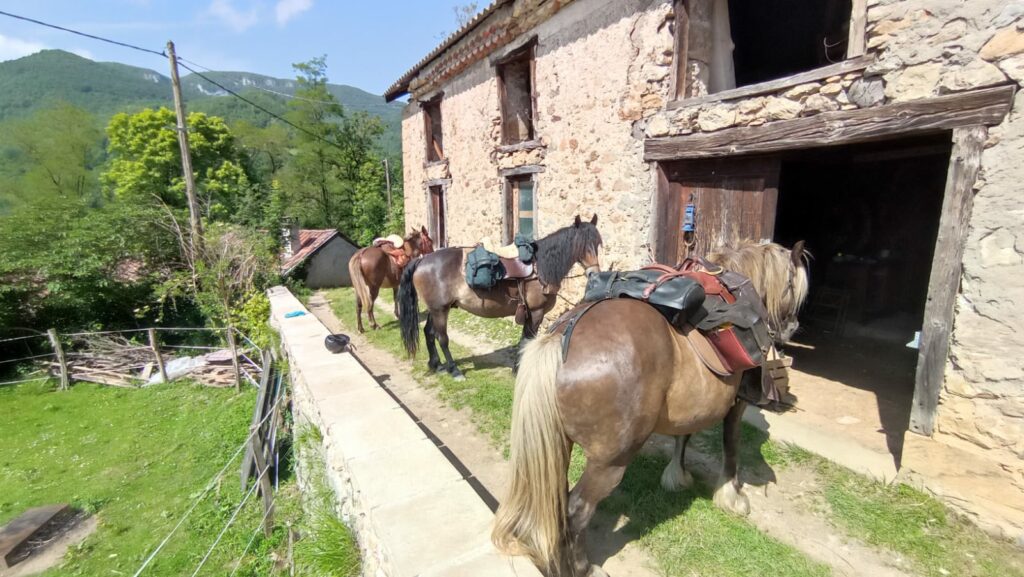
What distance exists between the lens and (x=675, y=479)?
3195 mm

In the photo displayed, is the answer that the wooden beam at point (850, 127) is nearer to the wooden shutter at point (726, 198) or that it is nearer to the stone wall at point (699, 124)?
the stone wall at point (699, 124)

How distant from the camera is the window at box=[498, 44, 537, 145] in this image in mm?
7891

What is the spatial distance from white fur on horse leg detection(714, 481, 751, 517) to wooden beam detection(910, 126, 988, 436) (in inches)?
56.7

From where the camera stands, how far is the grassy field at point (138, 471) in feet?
14.7

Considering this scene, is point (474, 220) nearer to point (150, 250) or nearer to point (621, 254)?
point (621, 254)

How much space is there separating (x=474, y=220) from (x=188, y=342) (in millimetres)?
8697

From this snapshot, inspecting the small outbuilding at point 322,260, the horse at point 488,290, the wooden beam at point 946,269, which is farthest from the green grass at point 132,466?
the small outbuilding at point 322,260

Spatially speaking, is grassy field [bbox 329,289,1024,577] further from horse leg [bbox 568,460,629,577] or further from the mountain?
the mountain

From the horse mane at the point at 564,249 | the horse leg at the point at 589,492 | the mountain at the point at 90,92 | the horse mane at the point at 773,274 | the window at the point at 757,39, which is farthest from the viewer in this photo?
the mountain at the point at 90,92

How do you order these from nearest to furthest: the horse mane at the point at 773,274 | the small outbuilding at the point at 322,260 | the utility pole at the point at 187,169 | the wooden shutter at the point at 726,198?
the horse mane at the point at 773,274 → the wooden shutter at the point at 726,198 → the utility pole at the point at 187,169 → the small outbuilding at the point at 322,260

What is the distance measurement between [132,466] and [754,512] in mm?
8438

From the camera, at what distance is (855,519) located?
286 centimetres

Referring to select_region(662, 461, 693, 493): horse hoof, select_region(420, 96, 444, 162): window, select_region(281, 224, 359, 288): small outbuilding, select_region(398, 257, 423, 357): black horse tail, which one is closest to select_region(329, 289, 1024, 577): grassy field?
select_region(662, 461, 693, 493): horse hoof

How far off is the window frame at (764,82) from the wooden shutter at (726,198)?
0.71 meters
